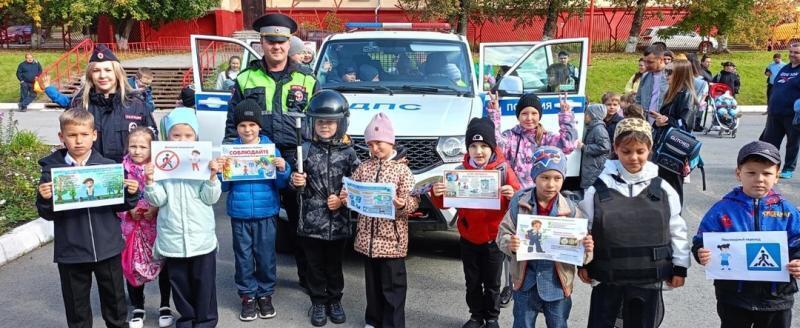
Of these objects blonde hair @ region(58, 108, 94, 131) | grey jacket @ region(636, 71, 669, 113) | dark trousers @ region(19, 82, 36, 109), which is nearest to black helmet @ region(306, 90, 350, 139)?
blonde hair @ region(58, 108, 94, 131)

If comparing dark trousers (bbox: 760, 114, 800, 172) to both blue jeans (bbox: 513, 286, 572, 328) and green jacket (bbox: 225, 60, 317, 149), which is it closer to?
blue jeans (bbox: 513, 286, 572, 328)

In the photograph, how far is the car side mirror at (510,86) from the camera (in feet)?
20.1

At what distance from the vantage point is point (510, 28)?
1280 inches

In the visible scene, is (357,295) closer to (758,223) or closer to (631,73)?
(758,223)

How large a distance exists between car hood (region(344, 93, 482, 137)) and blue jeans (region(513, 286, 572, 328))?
73.2 inches

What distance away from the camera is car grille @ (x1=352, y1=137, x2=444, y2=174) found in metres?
5.30

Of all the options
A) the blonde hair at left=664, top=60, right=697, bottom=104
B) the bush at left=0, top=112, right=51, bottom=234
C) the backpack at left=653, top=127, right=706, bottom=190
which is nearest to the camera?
the backpack at left=653, top=127, right=706, bottom=190

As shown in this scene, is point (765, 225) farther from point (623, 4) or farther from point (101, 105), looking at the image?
point (623, 4)

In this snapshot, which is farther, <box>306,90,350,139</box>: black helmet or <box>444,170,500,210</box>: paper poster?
<box>306,90,350,139</box>: black helmet

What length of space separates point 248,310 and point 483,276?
180 cm

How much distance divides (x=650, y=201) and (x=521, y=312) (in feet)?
3.31

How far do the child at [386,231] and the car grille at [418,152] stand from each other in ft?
2.69

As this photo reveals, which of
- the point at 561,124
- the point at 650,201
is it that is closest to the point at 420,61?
the point at 561,124

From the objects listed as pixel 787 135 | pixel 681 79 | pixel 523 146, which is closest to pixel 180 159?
pixel 523 146
